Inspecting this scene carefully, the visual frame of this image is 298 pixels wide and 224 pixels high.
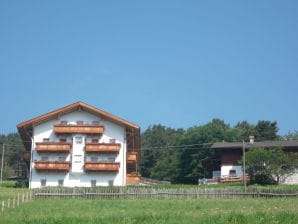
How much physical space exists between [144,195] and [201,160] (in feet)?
128

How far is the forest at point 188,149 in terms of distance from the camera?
8350 cm

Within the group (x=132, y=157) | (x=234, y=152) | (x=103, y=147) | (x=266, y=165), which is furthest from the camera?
(x=234, y=152)

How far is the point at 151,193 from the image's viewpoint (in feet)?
143

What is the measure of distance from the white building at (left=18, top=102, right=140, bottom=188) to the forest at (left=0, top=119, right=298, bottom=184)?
69.8 ft

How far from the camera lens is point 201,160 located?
81.6 meters

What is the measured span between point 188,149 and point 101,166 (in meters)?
28.5

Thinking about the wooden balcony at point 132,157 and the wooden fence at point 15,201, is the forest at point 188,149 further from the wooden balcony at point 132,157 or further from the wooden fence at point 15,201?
the wooden fence at point 15,201

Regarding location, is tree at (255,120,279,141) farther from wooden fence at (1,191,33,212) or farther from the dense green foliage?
wooden fence at (1,191,33,212)

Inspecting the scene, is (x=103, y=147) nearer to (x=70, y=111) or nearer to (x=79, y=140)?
(x=79, y=140)

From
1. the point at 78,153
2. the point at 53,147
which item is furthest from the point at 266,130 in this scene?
the point at 53,147

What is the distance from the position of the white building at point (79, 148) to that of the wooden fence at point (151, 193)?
1602 centimetres

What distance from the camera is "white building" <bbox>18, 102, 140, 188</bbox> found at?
6072cm

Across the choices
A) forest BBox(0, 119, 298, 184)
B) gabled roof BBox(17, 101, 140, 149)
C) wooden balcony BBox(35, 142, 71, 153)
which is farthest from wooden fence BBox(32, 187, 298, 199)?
forest BBox(0, 119, 298, 184)

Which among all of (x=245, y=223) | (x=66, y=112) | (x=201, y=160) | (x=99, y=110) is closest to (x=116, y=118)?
(x=99, y=110)
